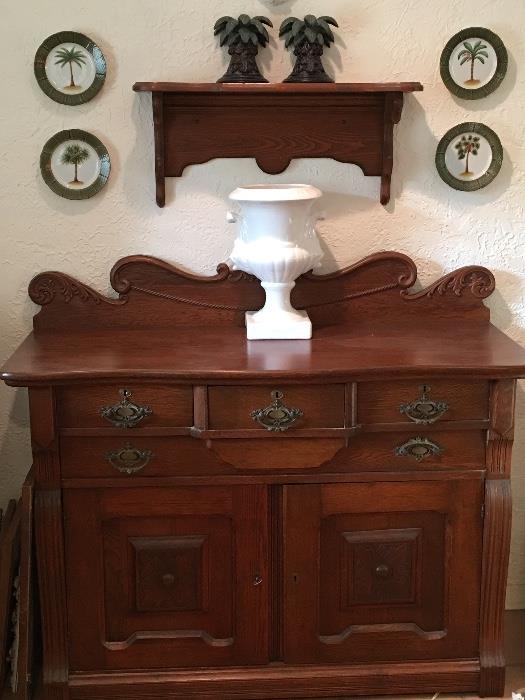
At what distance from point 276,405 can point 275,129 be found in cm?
77

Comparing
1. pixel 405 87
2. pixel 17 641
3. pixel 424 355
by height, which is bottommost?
pixel 17 641

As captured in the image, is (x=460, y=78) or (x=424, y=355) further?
(x=460, y=78)

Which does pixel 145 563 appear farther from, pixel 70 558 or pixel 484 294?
pixel 484 294

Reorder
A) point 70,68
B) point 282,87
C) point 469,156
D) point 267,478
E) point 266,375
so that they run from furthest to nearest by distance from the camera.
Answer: point 469,156 → point 70,68 → point 282,87 → point 267,478 → point 266,375

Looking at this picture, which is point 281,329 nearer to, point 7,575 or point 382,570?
point 382,570

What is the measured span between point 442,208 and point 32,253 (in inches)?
43.3

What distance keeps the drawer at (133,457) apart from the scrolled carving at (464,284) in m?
0.74

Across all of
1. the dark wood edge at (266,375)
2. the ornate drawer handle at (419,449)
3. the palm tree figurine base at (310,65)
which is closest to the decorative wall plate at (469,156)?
the palm tree figurine base at (310,65)

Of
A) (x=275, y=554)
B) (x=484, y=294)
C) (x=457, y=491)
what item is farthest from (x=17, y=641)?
(x=484, y=294)

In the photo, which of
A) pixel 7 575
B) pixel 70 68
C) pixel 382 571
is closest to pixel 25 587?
pixel 7 575

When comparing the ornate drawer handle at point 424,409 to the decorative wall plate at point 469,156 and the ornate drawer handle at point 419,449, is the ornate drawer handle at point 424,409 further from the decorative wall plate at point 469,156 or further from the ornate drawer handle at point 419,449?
the decorative wall plate at point 469,156

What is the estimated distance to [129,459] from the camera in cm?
227

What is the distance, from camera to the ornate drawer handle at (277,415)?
2230mm

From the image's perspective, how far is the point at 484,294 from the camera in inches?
104
